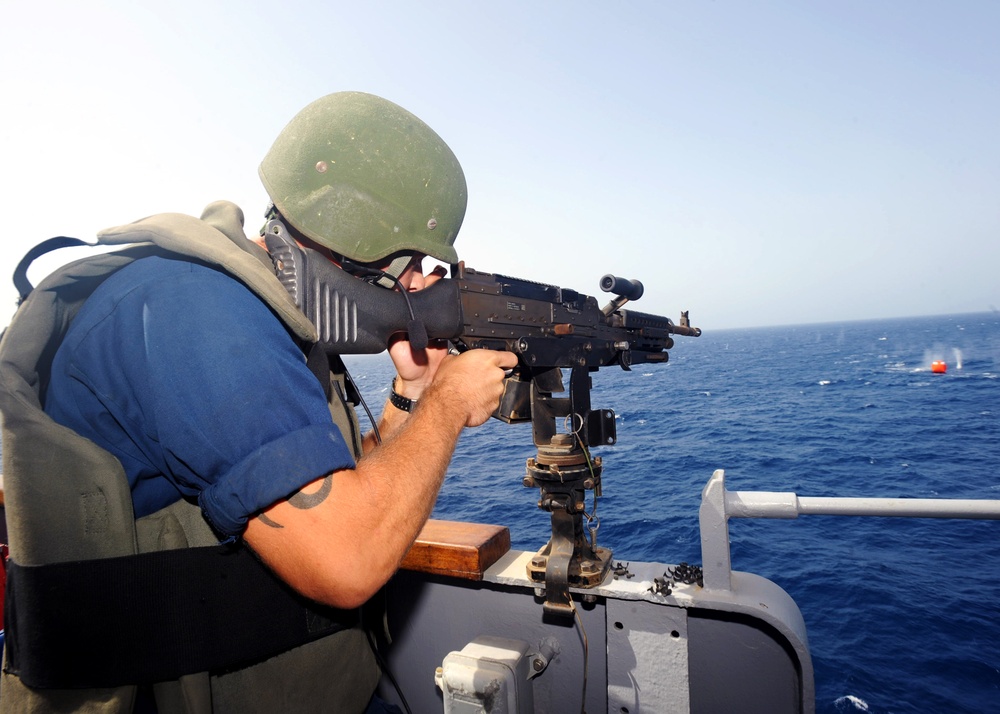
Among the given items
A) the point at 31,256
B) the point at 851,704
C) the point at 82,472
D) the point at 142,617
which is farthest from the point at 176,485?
the point at 851,704

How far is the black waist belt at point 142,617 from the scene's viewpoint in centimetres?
137

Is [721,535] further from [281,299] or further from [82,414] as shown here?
[82,414]

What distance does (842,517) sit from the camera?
15578 millimetres

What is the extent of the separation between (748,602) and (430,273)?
2.29 meters

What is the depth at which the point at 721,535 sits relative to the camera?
2.58 metres

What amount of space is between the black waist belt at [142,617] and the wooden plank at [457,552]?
4.57 feet

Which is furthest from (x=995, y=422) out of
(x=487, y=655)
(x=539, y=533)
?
(x=487, y=655)

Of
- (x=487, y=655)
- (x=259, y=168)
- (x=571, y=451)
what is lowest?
(x=487, y=655)

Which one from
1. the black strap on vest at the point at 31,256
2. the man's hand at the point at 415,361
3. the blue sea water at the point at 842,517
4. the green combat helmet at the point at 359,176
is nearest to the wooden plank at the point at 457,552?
the man's hand at the point at 415,361

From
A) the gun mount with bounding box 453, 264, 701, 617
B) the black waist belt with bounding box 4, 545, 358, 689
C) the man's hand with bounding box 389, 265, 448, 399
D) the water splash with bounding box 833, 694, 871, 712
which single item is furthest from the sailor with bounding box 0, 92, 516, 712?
the water splash with bounding box 833, 694, 871, 712

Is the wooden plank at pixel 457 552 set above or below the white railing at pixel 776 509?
below

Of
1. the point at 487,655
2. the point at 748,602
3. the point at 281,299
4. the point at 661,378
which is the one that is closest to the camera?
the point at 281,299

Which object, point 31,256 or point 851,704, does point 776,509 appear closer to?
point 31,256

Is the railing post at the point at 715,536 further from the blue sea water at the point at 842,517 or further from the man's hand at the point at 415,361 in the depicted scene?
the blue sea water at the point at 842,517
